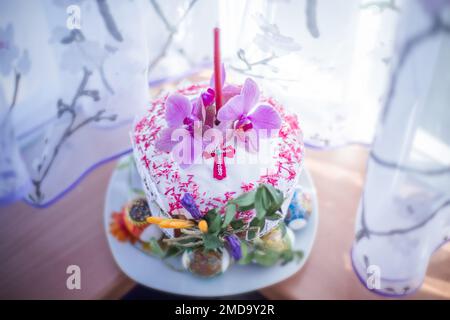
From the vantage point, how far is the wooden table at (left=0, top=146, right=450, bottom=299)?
2.45 ft

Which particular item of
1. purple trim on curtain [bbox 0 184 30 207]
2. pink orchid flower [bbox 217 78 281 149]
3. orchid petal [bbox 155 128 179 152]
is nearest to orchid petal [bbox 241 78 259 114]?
pink orchid flower [bbox 217 78 281 149]

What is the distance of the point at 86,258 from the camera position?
788mm

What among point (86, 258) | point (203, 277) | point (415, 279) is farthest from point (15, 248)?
point (415, 279)

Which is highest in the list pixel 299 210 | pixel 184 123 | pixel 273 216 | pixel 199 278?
pixel 184 123

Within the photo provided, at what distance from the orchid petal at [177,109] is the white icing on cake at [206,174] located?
0.19 feet

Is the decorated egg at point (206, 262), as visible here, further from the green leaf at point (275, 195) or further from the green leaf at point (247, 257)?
the green leaf at point (275, 195)

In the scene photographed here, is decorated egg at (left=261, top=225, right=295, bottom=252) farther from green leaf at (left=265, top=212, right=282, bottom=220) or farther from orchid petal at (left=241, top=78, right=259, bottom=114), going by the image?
orchid petal at (left=241, top=78, right=259, bottom=114)

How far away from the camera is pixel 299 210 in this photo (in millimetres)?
754

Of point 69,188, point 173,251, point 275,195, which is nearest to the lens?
point 275,195

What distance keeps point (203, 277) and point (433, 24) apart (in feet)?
1.78

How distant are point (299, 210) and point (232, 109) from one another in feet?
0.99

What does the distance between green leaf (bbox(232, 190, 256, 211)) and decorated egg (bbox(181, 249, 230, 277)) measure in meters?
0.19

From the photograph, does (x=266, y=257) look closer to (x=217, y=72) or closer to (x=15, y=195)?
(x=217, y=72)

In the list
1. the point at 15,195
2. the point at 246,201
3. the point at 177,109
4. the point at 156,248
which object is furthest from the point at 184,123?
the point at 15,195
